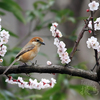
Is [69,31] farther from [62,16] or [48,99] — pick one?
[48,99]

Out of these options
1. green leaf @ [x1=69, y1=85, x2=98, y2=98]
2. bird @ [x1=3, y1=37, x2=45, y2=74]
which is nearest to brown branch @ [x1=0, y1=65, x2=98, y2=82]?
bird @ [x1=3, y1=37, x2=45, y2=74]

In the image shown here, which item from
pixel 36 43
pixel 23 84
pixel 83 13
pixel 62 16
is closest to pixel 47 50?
pixel 83 13

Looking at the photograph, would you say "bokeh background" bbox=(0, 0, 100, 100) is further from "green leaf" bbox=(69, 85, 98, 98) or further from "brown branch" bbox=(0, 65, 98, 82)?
"brown branch" bbox=(0, 65, 98, 82)

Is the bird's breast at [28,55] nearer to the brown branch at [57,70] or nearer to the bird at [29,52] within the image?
the bird at [29,52]

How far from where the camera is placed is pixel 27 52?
8.63ft

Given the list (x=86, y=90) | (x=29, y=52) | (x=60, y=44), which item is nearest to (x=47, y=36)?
(x=29, y=52)

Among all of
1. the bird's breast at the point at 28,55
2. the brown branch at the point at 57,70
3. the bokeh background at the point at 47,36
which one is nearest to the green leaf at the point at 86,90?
the bokeh background at the point at 47,36

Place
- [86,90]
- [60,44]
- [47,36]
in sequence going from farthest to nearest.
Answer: [47,36]
[86,90]
[60,44]

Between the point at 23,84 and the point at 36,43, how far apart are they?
2.86 feet

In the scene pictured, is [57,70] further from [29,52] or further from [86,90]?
[29,52]

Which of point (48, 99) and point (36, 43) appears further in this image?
point (48, 99)

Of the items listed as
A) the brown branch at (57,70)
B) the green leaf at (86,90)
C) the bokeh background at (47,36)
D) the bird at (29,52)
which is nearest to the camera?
the brown branch at (57,70)

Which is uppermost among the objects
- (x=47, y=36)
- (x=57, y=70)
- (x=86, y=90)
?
(x=47, y=36)

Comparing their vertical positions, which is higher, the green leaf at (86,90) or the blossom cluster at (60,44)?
the blossom cluster at (60,44)
